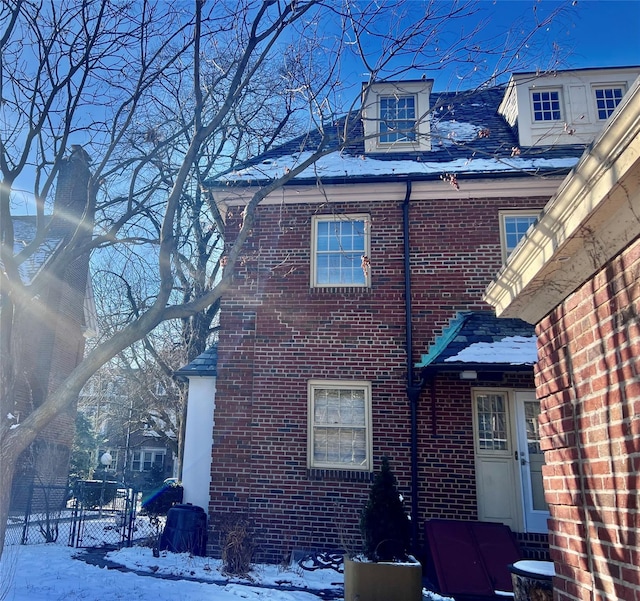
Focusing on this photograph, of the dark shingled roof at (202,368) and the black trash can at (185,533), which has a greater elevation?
the dark shingled roof at (202,368)

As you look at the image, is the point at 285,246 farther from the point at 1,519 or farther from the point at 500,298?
the point at 500,298

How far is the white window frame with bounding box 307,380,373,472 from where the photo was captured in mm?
9469

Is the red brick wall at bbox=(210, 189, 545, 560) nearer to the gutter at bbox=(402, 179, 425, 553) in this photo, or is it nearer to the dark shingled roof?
the gutter at bbox=(402, 179, 425, 553)

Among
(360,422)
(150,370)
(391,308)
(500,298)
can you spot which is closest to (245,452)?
(360,422)

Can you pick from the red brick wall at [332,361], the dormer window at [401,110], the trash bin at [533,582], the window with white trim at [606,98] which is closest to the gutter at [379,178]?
the red brick wall at [332,361]

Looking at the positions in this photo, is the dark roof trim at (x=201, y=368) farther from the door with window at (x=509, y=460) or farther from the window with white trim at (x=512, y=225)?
the window with white trim at (x=512, y=225)

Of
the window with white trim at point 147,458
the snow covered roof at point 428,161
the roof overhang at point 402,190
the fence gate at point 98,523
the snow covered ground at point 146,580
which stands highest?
the snow covered roof at point 428,161

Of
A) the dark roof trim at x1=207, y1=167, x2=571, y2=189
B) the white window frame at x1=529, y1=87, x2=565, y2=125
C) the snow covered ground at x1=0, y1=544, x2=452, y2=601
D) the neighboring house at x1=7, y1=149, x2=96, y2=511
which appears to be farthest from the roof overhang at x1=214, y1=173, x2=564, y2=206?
the snow covered ground at x1=0, y1=544, x2=452, y2=601

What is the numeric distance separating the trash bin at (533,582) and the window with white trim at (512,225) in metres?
7.11

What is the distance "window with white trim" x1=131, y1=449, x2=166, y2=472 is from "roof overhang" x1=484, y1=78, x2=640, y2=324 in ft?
132

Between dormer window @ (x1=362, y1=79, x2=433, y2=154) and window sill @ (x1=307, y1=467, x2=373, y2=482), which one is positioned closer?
window sill @ (x1=307, y1=467, x2=373, y2=482)

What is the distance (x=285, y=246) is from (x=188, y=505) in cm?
490

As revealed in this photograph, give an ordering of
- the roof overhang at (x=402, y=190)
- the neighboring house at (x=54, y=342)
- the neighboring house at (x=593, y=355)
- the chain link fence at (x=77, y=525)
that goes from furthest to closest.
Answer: the neighboring house at (x=54, y=342) < the chain link fence at (x=77, y=525) < the roof overhang at (x=402, y=190) < the neighboring house at (x=593, y=355)

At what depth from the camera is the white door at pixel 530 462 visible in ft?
28.9
